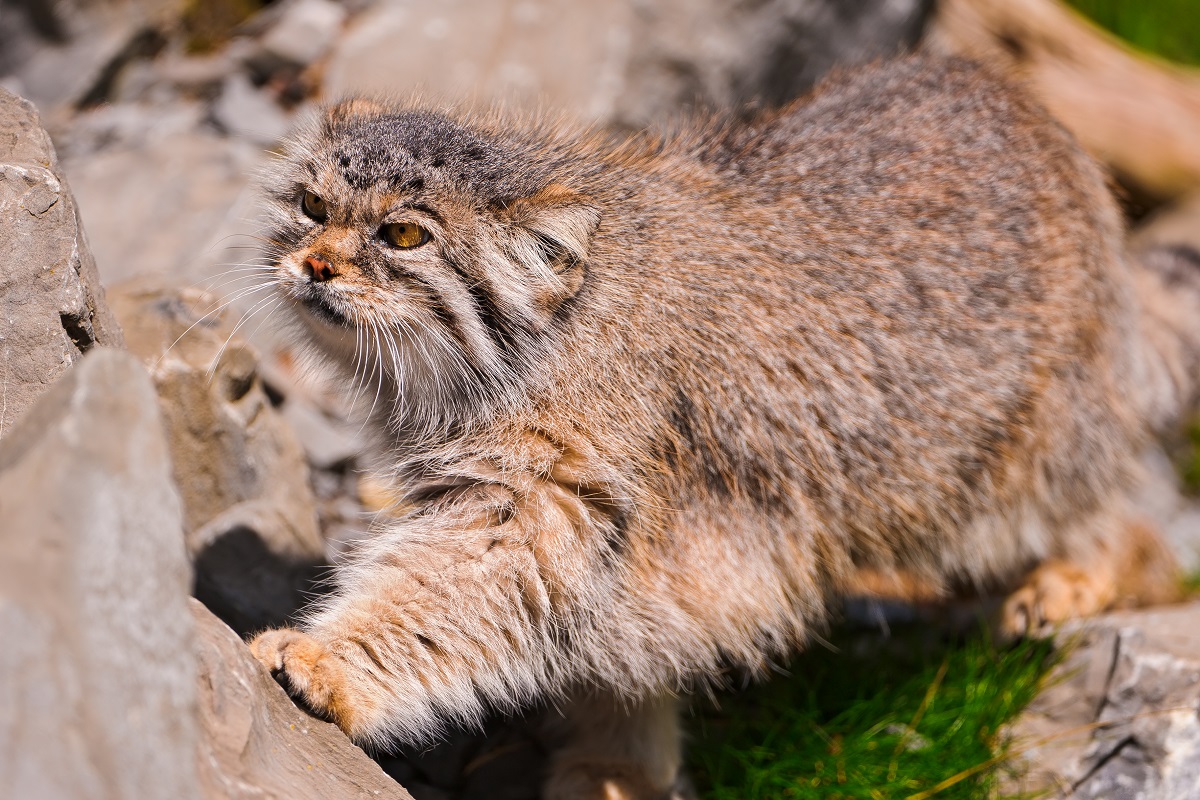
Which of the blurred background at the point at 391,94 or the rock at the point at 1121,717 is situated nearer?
A: the rock at the point at 1121,717

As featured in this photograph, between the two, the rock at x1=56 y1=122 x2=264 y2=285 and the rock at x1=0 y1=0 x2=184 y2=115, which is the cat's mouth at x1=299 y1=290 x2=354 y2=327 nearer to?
the rock at x1=56 y1=122 x2=264 y2=285

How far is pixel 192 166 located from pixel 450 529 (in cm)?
435

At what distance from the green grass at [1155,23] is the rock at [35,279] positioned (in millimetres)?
9121

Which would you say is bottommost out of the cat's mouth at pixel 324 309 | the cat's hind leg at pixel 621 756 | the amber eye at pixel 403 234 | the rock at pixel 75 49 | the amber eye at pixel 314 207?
the cat's hind leg at pixel 621 756

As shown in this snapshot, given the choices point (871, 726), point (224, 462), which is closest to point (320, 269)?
point (224, 462)

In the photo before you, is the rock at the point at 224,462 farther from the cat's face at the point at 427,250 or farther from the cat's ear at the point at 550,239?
the cat's ear at the point at 550,239

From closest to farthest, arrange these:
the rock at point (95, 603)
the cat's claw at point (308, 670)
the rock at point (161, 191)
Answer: the rock at point (95, 603) → the cat's claw at point (308, 670) → the rock at point (161, 191)

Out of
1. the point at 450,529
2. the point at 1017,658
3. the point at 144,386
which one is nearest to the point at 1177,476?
the point at 1017,658

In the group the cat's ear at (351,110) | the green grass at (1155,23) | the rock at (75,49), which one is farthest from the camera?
the green grass at (1155,23)

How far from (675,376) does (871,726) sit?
6.65 ft

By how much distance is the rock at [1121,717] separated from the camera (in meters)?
4.51

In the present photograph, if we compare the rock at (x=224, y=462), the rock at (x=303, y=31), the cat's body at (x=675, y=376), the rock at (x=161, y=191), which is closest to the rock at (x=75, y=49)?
the rock at (x=161, y=191)

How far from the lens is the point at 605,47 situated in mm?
7512

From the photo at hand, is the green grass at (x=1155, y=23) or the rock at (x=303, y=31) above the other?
the green grass at (x=1155, y=23)
